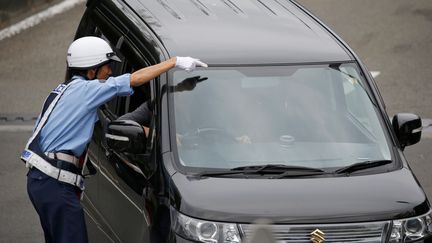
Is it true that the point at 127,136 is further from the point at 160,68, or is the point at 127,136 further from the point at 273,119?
the point at 273,119

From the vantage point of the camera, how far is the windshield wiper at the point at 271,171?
6.66 metres

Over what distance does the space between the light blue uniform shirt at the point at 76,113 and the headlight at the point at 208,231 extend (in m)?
1.21

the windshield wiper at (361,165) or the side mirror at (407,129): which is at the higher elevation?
the side mirror at (407,129)

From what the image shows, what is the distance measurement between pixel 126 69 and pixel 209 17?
0.71 m

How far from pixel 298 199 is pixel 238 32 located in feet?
5.68

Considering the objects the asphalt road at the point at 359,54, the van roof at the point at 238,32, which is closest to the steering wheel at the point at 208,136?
the van roof at the point at 238,32

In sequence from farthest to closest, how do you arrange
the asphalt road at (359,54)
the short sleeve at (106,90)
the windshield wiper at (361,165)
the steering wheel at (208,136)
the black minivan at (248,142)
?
the asphalt road at (359,54) → the short sleeve at (106,90) → the steering wheel at (208,136) → the windshield wiper at (361,165) → the black minivan at (248,142)

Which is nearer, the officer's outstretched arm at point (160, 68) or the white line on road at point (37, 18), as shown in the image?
the officer's outstretched arm at point (160, 68)

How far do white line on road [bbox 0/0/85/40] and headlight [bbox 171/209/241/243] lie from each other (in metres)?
10.5

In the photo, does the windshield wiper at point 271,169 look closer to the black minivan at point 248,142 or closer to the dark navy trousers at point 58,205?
the black minivan at point 248,142

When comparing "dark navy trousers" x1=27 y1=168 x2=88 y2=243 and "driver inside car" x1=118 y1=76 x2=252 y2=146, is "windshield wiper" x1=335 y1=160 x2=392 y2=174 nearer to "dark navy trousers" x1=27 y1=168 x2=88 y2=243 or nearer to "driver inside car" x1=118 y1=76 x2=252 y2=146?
"driver inside car" x1=118 y1=76 x2=252 y2=146

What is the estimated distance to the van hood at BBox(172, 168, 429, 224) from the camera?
6.24m

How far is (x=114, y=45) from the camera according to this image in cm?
817

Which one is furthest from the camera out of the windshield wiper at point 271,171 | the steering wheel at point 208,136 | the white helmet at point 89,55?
the white helmet at point 89,55
